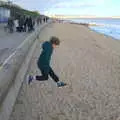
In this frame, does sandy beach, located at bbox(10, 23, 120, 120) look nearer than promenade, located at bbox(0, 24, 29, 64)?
Yes

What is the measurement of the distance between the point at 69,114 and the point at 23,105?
1044mm

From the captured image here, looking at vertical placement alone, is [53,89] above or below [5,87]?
below

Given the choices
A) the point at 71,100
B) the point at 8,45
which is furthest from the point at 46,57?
the point at 8,45

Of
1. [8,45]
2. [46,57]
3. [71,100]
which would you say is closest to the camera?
[46,57]

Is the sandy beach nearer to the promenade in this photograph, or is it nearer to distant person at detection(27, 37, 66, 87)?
distant person at detection(27, 37, 66, 87)

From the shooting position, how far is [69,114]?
816cm

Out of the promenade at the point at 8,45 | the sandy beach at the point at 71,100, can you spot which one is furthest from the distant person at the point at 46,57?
the promenade at the point at 8,45

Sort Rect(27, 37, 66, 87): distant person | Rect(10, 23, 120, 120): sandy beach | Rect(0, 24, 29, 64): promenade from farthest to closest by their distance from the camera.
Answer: Rect(0, 24, 29, 64): promenade, Rect(27, 37, 66, 87): distant person, Rect(10, 23, 120, 120): sandy beach

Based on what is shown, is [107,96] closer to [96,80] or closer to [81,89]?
[81,89]

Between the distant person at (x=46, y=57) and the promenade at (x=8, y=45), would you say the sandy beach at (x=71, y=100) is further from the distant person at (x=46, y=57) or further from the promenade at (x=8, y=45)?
the promenade at (x=8, y=45)

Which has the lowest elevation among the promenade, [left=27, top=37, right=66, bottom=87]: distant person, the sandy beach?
the sandy beach

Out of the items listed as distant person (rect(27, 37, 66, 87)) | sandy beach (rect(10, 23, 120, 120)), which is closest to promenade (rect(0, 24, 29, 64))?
sandy beach (rect(10, 23, 120, 120))

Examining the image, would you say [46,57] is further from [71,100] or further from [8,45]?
[8,45]

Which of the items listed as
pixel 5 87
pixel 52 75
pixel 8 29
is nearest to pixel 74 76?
pixel 52 75
